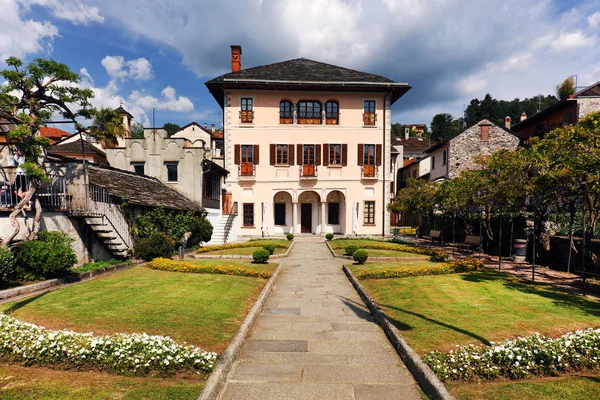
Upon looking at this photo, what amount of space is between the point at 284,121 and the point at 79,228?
21892mm

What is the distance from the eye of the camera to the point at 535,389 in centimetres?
439

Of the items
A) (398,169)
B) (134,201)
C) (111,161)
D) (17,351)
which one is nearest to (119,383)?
(17,351)

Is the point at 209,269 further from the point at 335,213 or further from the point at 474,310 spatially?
the point at 335,213

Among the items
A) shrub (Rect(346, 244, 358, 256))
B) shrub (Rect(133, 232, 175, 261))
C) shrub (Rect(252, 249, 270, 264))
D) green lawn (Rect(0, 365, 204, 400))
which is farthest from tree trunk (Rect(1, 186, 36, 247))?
shrub (Rect(346, 244, 358, 256))

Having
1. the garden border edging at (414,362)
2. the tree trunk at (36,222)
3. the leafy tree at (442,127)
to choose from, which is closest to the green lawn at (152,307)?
the tree trunk at (36,222)

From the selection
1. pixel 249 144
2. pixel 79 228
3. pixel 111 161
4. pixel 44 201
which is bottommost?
pixel 79 228

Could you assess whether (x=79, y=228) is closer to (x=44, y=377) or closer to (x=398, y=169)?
(x=44, y=377)

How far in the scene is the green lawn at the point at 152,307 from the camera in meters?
6.49

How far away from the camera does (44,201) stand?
39.5 ft

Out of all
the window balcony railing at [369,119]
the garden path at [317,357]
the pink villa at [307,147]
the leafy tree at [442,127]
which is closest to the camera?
the garden path at [317,357]

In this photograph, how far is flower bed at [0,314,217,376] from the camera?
4.90 metres

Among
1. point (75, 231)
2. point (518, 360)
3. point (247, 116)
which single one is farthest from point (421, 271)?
point (247, 116)

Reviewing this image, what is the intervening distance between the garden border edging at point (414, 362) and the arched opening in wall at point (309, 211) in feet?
81.5

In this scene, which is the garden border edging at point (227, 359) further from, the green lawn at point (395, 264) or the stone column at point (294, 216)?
the stone column at point (294, 216)
